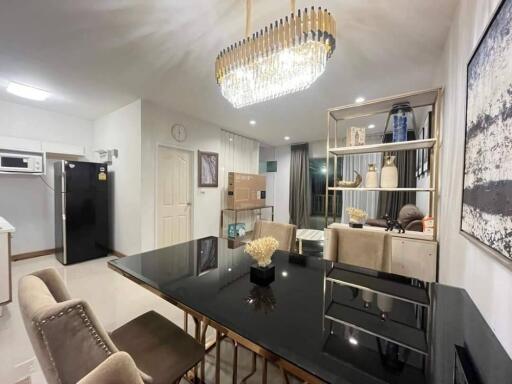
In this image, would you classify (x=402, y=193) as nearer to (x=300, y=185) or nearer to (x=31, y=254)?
(x=300, y=185)

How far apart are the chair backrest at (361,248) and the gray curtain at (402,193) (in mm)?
3780

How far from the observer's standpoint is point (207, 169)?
449 centimetres

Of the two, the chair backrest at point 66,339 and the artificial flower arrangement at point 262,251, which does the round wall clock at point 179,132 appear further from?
the chair backrest at point 66,339

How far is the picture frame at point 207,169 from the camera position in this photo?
170 inches

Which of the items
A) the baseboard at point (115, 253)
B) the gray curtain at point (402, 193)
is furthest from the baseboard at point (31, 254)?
the gray curtain at point (402, 193)

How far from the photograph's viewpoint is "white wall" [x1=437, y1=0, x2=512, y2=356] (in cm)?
81

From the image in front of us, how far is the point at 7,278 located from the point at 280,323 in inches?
115

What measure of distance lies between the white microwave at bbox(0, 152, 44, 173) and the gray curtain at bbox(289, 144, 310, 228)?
542 cm

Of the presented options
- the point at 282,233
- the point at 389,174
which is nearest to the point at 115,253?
the point at 282,233

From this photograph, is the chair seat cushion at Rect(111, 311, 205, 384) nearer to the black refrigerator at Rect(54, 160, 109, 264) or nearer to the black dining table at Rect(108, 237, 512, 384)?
the black dining table at Rect(108, 237, 512, 384)

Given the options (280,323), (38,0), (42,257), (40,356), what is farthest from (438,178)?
(42,257)

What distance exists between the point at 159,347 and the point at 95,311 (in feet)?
5.44

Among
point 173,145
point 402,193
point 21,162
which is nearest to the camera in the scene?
point 21,162

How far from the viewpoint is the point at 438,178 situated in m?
1.86
